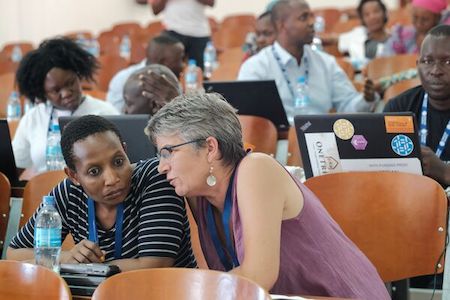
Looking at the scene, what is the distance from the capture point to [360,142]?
3051 millimetres

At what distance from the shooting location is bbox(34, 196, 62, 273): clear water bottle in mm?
2609

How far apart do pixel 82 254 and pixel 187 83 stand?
10.6 feet

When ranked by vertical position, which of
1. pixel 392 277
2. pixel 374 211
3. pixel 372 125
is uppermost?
pixel 372 125

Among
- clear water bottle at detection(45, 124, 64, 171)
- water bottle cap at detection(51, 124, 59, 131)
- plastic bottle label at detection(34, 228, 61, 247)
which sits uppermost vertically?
plastic bottle label at detection(34, 228, 61, 247)

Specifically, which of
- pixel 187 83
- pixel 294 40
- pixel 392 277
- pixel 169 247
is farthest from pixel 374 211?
pixel 187 83

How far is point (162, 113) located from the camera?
2.42m

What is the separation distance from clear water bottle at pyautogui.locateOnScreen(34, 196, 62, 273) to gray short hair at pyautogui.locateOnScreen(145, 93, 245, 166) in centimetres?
47

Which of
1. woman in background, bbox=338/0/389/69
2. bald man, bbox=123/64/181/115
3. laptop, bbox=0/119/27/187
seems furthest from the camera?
woman in background, bbox=338/0/389/69

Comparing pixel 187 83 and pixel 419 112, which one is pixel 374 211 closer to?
pixel 419 112

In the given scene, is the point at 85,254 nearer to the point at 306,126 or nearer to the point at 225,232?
the point at 225,232

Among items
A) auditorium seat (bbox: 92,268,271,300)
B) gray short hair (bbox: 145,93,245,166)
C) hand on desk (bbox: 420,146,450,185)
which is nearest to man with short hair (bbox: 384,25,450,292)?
hand on desk (bbox: 420,146,450,185)

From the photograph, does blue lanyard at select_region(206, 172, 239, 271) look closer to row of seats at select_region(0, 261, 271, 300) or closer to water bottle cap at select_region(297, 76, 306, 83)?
row of seats at select_region(0, 261, 271, 300)

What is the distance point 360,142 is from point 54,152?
1.66 m

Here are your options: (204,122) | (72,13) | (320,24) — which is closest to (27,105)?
(204,122)
